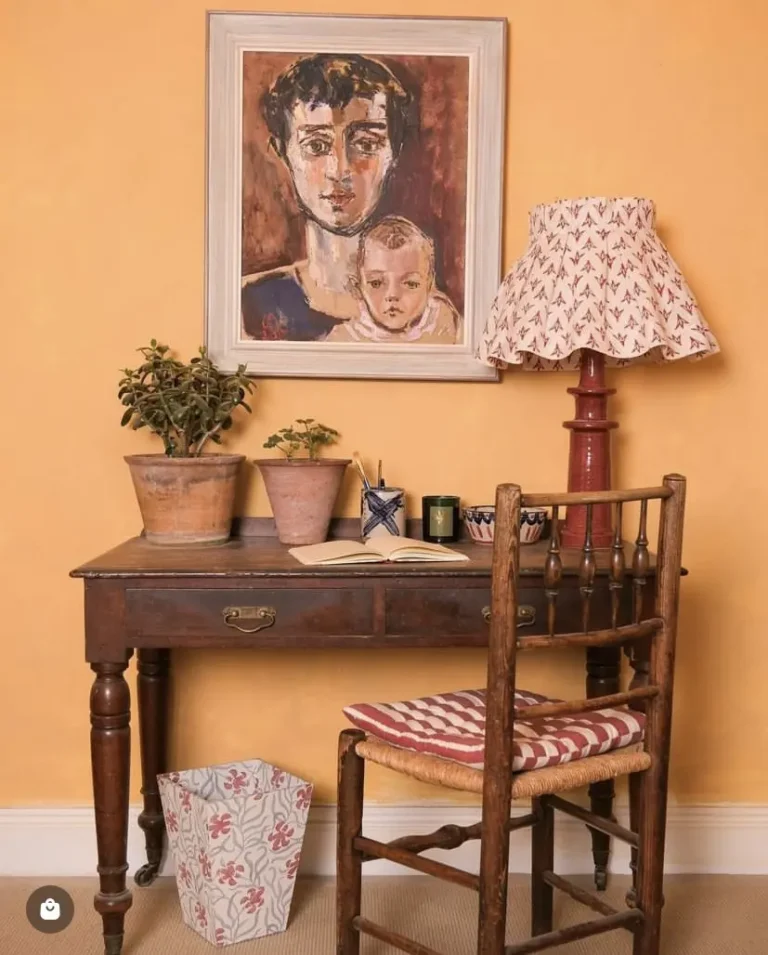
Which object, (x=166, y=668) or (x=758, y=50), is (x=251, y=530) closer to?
(x=166, y=668)

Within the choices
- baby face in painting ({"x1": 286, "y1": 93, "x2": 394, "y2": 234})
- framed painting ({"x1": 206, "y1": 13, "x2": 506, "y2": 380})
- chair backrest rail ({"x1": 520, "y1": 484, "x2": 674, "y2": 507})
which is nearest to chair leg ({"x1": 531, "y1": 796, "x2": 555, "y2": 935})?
chair backrest rail ({"x1": 520, "y1": 484, "x2": 674, "y2": 507})

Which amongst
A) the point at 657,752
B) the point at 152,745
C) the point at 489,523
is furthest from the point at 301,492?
the point at 657,752

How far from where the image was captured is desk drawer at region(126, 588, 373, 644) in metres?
2.25

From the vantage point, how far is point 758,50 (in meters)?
2.75

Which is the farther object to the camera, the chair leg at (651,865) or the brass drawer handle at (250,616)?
the brass drawer handle at (250,616)

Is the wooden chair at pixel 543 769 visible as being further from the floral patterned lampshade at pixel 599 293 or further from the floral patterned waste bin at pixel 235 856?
the floral patterned lampshade at pixel 599 293

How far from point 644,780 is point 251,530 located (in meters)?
1.10

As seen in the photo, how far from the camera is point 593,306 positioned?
239cm

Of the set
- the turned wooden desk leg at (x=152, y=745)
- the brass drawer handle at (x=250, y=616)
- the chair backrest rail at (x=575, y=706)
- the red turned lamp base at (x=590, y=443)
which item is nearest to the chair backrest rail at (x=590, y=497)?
the chair backrest rail at (x=575, y=706)

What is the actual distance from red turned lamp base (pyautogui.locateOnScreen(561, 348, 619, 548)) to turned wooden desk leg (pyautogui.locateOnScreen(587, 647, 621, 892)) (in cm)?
33

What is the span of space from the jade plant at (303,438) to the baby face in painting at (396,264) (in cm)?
32

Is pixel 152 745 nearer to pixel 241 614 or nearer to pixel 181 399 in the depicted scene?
→ pixel 241 614

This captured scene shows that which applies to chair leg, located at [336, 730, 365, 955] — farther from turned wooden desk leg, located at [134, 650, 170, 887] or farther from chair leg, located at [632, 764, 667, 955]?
turned wooden desk leg, located at [134, 650, 170, 887]

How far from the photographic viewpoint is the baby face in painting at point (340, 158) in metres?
2.71
